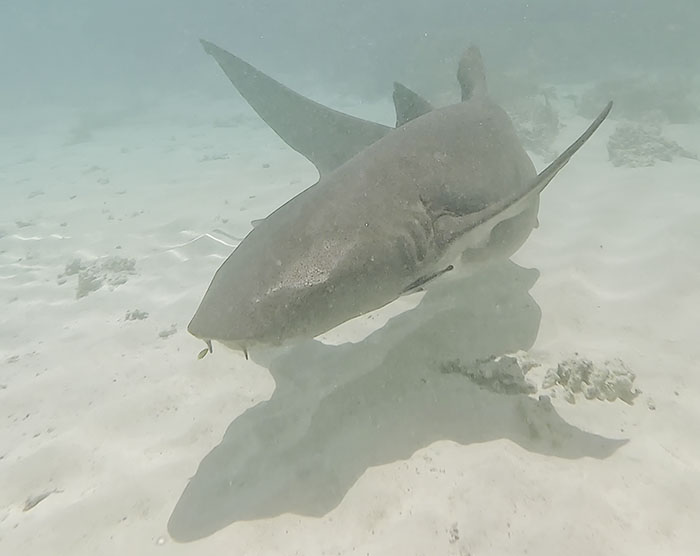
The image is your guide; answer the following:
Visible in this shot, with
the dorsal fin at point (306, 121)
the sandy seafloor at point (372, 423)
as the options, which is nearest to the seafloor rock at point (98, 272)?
the sandy seafloor at point (372, 423)

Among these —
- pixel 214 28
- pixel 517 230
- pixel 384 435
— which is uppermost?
pixel 214 28

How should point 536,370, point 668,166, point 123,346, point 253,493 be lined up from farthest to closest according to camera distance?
point 668,166, point 123,346, point 536,370, point 253,493

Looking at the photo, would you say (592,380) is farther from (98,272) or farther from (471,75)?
(98,272)

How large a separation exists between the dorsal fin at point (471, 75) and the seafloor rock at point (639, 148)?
7.01 meters

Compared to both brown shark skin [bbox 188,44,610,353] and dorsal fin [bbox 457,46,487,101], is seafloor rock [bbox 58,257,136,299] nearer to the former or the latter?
brown shark skin [bbox 188,44,610,353]

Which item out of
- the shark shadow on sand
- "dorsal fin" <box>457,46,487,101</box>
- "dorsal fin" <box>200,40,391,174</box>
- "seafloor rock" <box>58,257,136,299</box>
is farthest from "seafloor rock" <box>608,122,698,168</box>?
"seafloor rock" <box>58,257,136,299</box>

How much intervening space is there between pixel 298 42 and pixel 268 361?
179ft

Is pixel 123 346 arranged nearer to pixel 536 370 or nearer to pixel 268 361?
pixel 268 361

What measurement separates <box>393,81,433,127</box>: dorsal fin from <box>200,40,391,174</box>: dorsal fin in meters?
0.27

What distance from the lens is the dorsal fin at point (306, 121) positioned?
14.8 feet

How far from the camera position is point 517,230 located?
3969mm

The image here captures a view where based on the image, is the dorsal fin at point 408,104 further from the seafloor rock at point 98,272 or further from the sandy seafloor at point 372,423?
the seafloor rock at point 98,272

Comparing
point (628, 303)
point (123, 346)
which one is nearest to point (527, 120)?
point (628, 303)

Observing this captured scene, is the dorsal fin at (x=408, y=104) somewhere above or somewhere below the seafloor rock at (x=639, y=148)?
above
